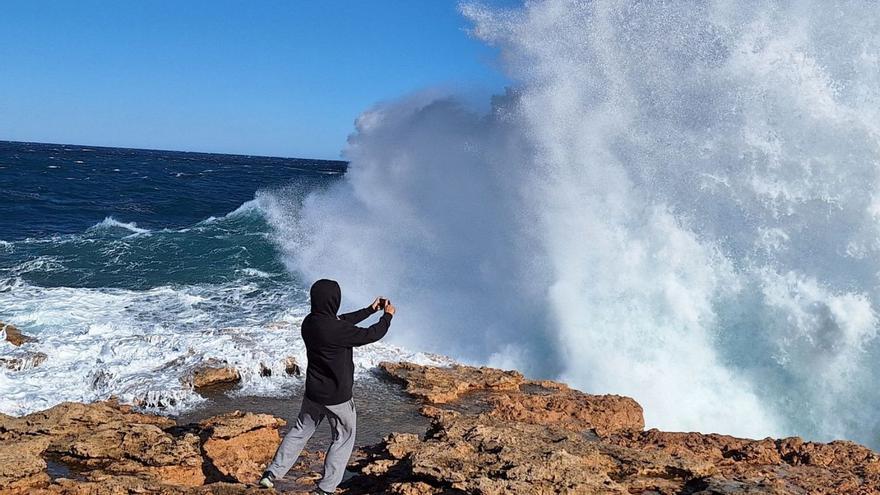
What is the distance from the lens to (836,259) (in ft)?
28.3

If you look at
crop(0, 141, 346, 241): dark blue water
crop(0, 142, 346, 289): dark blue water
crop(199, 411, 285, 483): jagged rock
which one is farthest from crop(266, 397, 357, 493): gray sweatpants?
crop(0, 141, 346, 241): dark blue water

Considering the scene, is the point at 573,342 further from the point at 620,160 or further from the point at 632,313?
the point at 620,160

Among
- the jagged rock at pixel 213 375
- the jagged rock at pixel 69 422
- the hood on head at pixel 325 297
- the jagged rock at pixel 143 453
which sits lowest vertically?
the jagged rock at pixel 69 422

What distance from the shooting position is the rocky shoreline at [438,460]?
3.82 m

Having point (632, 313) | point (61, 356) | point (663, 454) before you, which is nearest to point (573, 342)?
point (632, 313)

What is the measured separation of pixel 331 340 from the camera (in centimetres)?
411

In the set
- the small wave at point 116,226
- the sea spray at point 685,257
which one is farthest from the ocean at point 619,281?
the small wave at point 116,226

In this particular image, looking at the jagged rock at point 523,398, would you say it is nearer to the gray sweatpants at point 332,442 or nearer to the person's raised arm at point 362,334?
the gray sweatpants at point 332,442

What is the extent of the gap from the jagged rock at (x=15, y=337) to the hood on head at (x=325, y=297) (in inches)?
255

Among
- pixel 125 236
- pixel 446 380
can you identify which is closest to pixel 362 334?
pixel 446 380

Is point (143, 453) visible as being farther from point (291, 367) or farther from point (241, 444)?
point (291, 367)

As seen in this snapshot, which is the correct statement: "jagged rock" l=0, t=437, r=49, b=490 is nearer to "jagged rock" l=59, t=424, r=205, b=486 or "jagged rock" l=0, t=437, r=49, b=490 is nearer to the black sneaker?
"jagged rock" l=59, t=424, r=205, b=486

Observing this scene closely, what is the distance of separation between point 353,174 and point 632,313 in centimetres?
1004

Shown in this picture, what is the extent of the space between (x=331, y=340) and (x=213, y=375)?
3.94 meters
